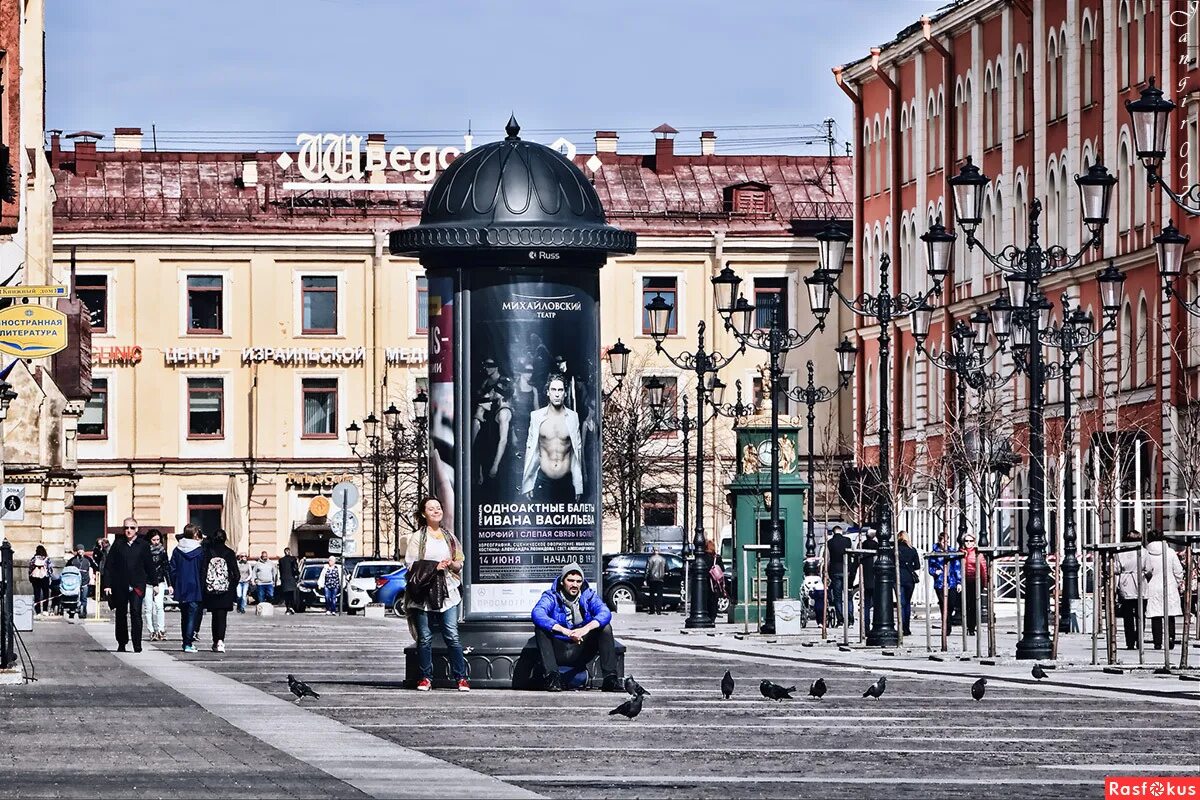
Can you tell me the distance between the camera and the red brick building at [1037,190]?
190 ft

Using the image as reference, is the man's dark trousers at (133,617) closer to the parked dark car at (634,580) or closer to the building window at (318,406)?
the parked dark car at (634,580)

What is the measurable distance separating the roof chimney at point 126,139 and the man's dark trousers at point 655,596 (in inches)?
1432

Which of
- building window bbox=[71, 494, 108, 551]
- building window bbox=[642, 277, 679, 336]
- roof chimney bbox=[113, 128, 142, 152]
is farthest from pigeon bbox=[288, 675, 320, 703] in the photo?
roof chimney bbox=[113, 128, 142, 152]

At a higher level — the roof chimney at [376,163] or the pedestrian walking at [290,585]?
the roof chimney at [376,163]

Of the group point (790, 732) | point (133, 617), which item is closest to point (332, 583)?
point (133, 617)

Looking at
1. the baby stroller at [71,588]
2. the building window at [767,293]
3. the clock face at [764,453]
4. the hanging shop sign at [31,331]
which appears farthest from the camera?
the building window at [767,293]

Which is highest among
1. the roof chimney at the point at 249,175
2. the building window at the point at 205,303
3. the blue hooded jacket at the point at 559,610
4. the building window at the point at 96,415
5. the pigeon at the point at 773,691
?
the roof chimney at the point at 249,175

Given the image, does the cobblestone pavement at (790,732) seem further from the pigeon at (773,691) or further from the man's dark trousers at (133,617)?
the man's dark trousers at (133,617)

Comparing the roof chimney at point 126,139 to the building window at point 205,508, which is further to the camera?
the roof chimney at point 126,139

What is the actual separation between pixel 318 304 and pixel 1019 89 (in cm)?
2701

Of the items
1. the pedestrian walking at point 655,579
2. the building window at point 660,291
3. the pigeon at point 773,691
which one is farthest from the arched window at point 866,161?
the pigeon at point 773,691

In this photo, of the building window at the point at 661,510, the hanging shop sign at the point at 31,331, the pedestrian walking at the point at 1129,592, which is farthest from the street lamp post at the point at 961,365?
the building window at the point at 661,510

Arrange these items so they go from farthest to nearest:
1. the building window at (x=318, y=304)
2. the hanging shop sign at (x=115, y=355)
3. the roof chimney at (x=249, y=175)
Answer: the roof chimney at (x=249, y=175), the building window at (x=318, y=304), the hanging shop sign at (x=115, y=355)

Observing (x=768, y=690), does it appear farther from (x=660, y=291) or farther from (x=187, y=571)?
(x=660, y=291)
